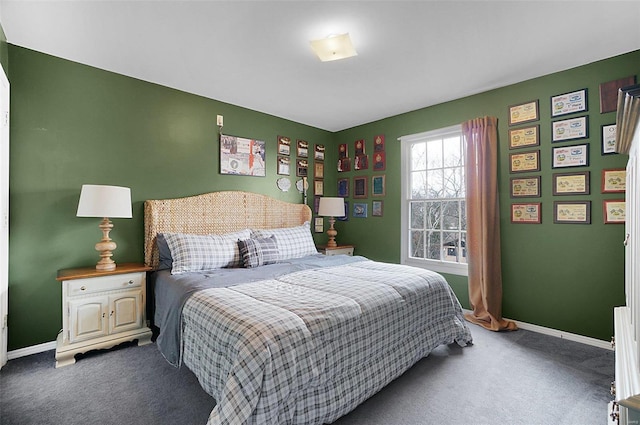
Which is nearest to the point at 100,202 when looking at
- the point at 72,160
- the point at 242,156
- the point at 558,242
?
the point at 72,160

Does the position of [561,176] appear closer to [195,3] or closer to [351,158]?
[351,158]

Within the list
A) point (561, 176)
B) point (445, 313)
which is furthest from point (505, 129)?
point (445, 313)

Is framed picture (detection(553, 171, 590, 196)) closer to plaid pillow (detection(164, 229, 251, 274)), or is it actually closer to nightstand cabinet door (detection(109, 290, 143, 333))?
plaid pillow (detection(164, 229, 251, 274))

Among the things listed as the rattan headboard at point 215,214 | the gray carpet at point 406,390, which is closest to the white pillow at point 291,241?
the rattan headboard at point 215,214

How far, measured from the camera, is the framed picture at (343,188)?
4.79m

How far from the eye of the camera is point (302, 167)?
14.7ft

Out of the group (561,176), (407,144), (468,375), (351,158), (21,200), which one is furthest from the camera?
(351,158)

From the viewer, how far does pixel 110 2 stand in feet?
6.32

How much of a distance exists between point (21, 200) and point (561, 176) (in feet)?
15.6

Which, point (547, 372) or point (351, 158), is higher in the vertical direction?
point (351, 158)

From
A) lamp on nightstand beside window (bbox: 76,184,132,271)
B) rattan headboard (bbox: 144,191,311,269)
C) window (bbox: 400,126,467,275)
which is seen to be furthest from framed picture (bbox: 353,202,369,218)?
lamp on nightstand beside window (bbox: 76,184,132,271)

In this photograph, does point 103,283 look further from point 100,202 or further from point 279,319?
point 279,319

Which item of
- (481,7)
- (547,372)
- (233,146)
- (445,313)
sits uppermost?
(481,7)

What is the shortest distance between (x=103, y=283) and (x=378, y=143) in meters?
3.58
